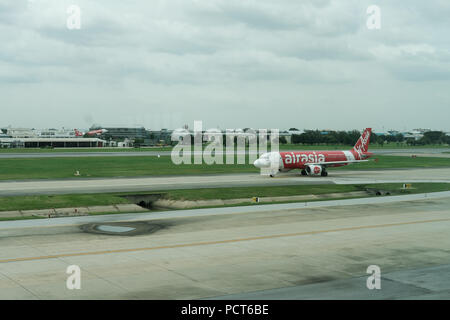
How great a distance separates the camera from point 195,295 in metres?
16.5

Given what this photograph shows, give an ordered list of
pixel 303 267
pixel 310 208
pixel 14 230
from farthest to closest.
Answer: pixel 310 208 → pixel 14 230 → pixel 303 267

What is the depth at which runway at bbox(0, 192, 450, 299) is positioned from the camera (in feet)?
56.0

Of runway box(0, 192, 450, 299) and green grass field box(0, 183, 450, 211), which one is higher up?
green grass field box(0, 183, 450, 211)

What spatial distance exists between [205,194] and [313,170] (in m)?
24.2

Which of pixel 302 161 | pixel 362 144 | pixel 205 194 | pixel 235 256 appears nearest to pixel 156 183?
pixel 205 194

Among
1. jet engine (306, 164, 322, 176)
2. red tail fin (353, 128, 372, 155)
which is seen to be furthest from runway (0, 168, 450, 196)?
red tail fin (353, 128, 372, 155)

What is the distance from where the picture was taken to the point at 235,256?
2242 cm

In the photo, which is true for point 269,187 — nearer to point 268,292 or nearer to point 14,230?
point 14,230

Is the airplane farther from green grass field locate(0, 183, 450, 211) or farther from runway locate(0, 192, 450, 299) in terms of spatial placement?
runway locate(0, 192, 450, 299)

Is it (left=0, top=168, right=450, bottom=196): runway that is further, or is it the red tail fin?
the red tail fin

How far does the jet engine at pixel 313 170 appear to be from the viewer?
6562 centimetres

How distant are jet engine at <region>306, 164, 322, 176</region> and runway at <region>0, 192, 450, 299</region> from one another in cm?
3097
